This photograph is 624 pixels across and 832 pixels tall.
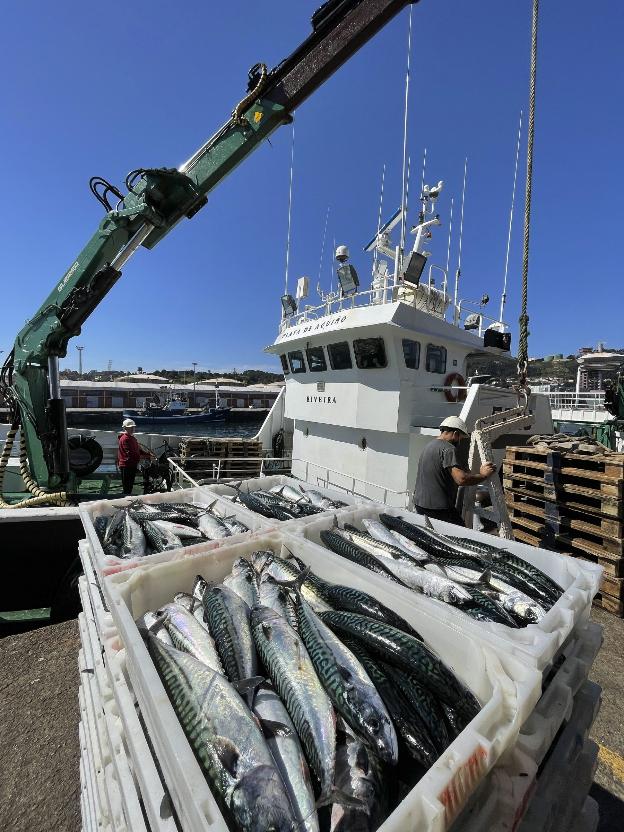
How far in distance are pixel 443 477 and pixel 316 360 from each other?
6.33 m

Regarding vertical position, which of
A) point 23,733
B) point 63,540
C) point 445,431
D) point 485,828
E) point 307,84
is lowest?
point 23,733

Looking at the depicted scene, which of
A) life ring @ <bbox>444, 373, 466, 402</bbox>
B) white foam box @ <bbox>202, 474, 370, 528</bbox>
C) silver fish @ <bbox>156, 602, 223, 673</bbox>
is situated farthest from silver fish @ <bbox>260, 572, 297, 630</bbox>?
life ring @ <bbox>444, 373, 466, 402</bbox>

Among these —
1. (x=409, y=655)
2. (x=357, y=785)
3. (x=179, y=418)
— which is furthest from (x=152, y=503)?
A: (x=179, y=418)

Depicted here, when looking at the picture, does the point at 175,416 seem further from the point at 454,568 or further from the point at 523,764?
the point at 523,764

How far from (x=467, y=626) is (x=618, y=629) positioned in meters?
3.87

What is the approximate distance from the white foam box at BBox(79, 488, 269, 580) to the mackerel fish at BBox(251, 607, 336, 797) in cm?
70

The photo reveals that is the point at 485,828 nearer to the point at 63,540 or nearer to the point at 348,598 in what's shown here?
the point at 348,598

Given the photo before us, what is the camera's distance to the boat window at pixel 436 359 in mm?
8906

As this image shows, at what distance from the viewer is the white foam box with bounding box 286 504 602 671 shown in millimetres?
1402

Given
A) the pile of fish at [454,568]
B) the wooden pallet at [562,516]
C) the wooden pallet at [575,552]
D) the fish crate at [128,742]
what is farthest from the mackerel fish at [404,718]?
the wooden pallet at [562,516]

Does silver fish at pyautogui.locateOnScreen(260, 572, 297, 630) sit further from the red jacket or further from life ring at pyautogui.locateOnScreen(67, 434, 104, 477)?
life ring at pyautogui.locateOnScreen(67, 434, 104, 477)

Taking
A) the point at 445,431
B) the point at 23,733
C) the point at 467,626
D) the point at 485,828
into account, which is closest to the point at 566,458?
the point at 445,431

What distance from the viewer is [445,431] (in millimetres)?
4414

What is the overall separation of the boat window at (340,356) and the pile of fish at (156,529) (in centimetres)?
643
